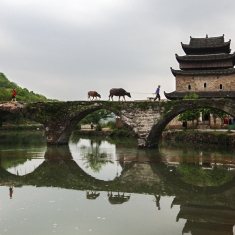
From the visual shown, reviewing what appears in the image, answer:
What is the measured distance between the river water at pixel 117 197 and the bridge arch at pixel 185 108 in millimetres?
6046

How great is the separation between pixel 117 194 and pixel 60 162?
7.89 meters

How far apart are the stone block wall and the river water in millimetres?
24172

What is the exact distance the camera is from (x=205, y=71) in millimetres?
40500

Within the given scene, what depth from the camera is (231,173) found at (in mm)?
14609

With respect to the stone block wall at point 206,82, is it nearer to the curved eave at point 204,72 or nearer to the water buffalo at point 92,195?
the curved eave at point 204,72

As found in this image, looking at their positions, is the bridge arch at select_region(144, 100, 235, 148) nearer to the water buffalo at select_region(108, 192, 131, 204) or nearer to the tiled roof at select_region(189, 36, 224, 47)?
the water buffalo at select_region(108, 192, 131, 204)

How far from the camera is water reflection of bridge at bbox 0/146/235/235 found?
8133mm

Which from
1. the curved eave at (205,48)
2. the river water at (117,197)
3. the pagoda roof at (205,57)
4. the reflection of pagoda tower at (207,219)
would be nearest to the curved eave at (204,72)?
the pagoda roof at (205,57)

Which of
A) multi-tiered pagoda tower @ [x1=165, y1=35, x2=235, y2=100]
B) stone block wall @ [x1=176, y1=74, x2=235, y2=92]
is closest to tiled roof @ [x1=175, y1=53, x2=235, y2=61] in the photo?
multi-tiered pagoda tower @ [x1=165, y1=35, x2=235, y2=100]

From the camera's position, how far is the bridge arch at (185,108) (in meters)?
22.4

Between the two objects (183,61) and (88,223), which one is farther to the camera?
(183,61)

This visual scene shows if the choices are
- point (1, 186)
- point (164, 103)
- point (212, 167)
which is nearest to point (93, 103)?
point (164, 103)

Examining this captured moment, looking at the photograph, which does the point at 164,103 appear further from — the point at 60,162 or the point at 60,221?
the point at 60,221

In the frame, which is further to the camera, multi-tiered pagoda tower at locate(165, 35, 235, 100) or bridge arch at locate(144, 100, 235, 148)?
multi-tiered pagoda tower at locate(165, 35, 235, 100)
